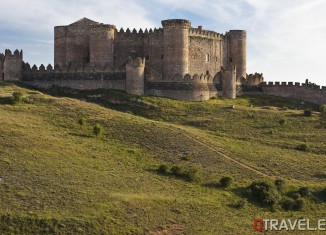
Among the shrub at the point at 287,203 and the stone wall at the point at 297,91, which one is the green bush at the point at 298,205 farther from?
the stone wall at the point at 297,91

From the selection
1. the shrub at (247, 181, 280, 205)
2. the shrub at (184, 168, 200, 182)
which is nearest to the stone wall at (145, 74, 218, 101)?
the shrub at (184, 168, 200, 182)

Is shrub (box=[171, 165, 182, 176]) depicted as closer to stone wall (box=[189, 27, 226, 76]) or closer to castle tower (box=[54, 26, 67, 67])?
stone wall (box=[189, 27, 226, 76])

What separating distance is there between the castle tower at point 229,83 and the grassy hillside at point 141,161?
1852mm

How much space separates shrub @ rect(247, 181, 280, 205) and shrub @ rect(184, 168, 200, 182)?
382 cm

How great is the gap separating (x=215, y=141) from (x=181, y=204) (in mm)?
14427

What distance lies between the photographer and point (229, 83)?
6950 centimetres

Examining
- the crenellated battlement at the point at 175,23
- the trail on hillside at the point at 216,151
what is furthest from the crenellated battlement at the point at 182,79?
the trail on hillside at the point at 216,151

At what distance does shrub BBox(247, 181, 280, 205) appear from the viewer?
1662 inches

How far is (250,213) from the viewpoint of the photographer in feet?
133

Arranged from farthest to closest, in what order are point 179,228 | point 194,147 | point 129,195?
point 194,147, point 129,195, point 179,228

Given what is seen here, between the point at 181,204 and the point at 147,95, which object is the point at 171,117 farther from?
the point at 181,204

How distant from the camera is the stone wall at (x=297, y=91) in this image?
74.0 meters

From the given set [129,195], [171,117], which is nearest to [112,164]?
[129,195]

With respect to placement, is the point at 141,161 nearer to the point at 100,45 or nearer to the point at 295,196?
the point at 295,196
